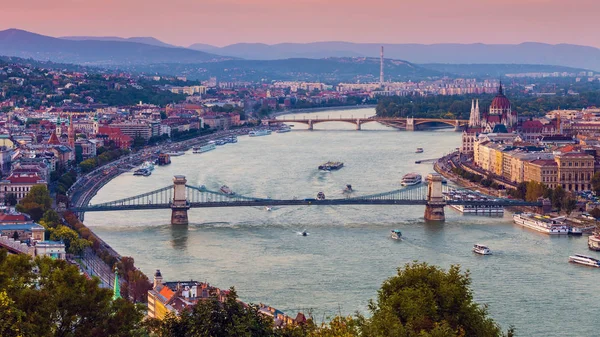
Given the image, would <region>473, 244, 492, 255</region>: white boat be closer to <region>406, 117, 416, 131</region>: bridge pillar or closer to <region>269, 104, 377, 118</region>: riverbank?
<region>406, 117, 416, 131</region>: bridge pillar

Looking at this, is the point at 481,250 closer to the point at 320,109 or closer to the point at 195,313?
the point at 195,313

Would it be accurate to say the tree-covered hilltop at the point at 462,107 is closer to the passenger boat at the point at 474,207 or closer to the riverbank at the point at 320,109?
the riverbank at the point at 320,109

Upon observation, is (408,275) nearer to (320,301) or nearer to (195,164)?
(320,301)

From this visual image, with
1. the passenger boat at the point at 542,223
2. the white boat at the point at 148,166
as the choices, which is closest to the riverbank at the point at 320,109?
the white boat at the point at 148,166

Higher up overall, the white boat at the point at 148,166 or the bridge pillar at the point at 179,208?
Answer: the bridge pillar at the point at 179,208

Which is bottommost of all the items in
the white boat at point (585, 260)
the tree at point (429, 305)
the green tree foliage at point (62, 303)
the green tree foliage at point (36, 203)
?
the white boat at point (585, 260)

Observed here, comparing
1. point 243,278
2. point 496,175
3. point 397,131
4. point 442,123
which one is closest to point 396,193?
point 496,175

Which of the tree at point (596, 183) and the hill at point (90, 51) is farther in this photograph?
the hill at point (90, 51)

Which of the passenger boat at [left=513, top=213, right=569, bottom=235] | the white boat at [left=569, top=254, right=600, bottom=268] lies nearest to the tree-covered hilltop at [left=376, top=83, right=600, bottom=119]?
the passenger boat at [left=513, top=213, right=569, bottom=235]
